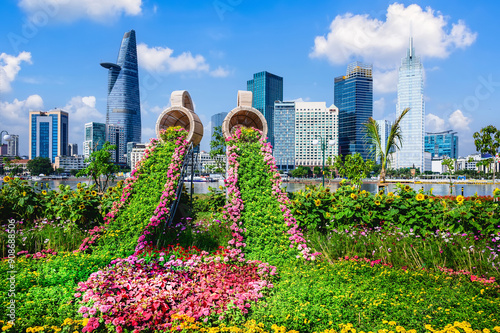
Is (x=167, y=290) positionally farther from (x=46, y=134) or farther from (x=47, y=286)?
(x=46, y=134)

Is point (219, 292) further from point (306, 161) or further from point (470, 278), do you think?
point (306, 161)

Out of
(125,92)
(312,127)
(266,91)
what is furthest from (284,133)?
(125,92)

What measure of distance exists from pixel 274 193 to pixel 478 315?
4.32 m

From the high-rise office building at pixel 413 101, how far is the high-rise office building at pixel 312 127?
32.2 m

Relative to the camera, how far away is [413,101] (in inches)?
5305

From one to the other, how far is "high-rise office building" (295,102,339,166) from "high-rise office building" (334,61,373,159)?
51.5 ft

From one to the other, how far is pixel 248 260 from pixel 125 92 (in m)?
161

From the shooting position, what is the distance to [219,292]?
3.36m

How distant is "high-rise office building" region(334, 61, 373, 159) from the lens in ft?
477

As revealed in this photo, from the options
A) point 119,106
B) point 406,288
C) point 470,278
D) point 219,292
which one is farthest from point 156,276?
point 119,106

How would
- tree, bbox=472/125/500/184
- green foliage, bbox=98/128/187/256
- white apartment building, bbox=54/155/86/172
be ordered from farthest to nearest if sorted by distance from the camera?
1. white apartment building, bbox=54/155/86/172
2. tree, bbox=472/125/500/184
3. green foliage, bbox=98/128/187/256

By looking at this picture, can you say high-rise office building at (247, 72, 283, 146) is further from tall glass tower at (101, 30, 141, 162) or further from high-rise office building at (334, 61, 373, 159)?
tall glass tower at (101, 30, 141, 162)

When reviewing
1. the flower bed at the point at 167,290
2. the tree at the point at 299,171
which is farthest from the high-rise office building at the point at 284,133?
the flower bed at the point at 167,290

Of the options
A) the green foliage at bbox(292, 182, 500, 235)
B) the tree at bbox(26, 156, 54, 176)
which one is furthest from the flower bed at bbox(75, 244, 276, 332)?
the tree at bbox(26, 156, 54, 176)
